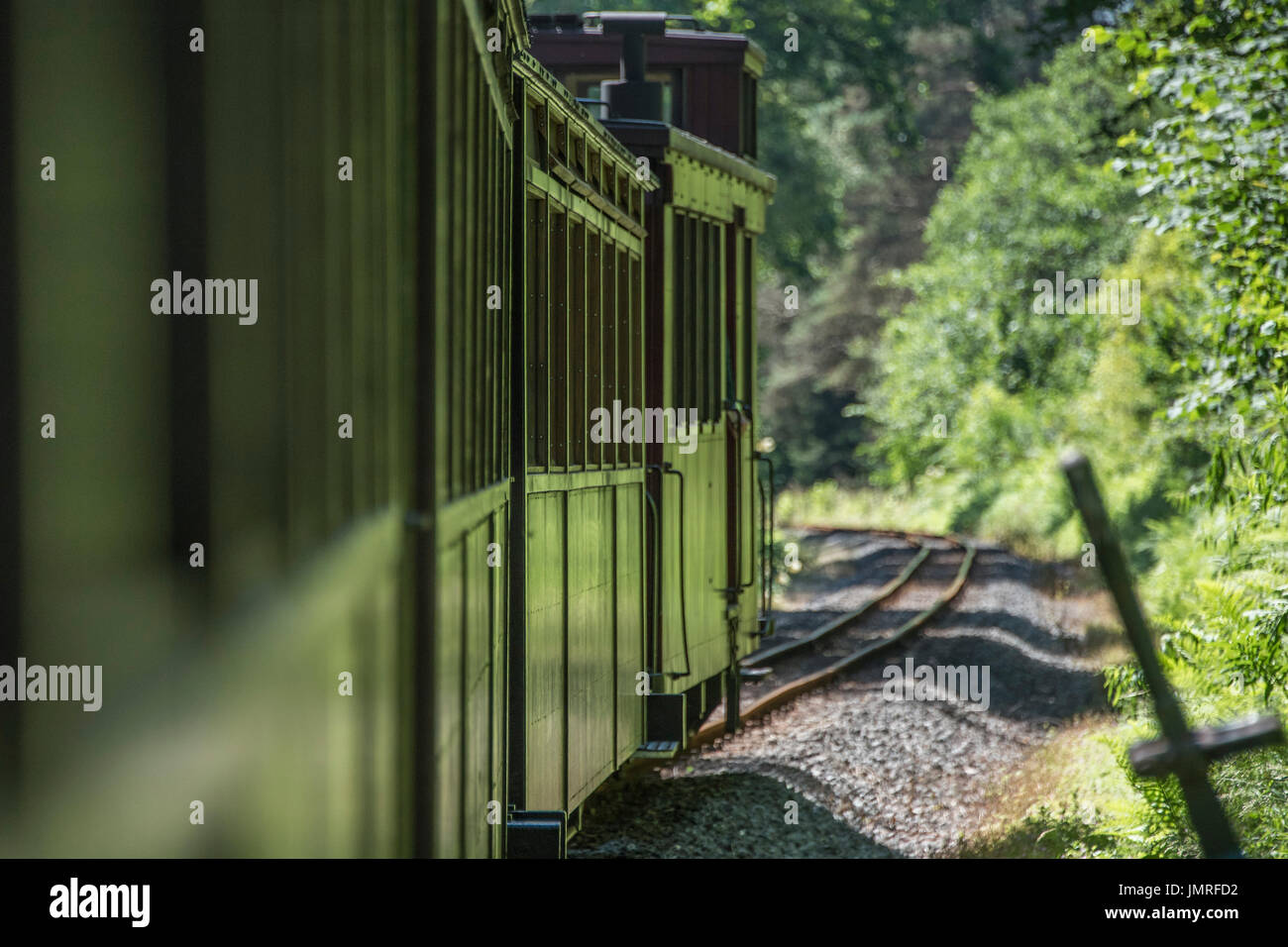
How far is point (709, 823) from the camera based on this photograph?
7.56 m

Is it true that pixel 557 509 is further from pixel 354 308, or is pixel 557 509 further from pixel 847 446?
pixel 847 446

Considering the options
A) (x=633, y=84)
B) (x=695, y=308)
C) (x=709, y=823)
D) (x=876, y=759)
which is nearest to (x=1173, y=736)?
(x=709, y=823)

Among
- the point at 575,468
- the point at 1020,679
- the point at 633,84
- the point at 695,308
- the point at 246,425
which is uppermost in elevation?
the point at 633,84

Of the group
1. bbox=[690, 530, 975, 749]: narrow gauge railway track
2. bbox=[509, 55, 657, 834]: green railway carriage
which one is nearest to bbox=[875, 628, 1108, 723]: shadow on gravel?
bbox=[690, 530, 975, 749]: narrow gauge railway track

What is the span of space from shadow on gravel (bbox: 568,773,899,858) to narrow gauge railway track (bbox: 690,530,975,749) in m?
1.23

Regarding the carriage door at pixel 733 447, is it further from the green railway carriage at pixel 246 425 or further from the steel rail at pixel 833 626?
the green railway carriage at pixel 246 425

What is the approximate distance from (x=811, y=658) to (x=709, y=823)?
21.8ft

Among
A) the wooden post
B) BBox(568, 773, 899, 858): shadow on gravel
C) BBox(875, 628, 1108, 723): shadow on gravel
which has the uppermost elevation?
the wooden post

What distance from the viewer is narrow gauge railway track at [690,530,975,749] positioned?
1101 centimetres

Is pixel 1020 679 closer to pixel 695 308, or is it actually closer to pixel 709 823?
pixel 695 308

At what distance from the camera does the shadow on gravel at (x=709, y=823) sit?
711 cm

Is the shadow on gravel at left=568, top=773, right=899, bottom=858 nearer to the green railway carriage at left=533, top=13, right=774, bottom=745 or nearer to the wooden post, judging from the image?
the green railway carriage at left=533, top=13, right=774, bottom=745

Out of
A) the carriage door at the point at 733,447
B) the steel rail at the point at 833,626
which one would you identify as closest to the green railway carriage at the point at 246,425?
the carriage door at the point at 733,447
